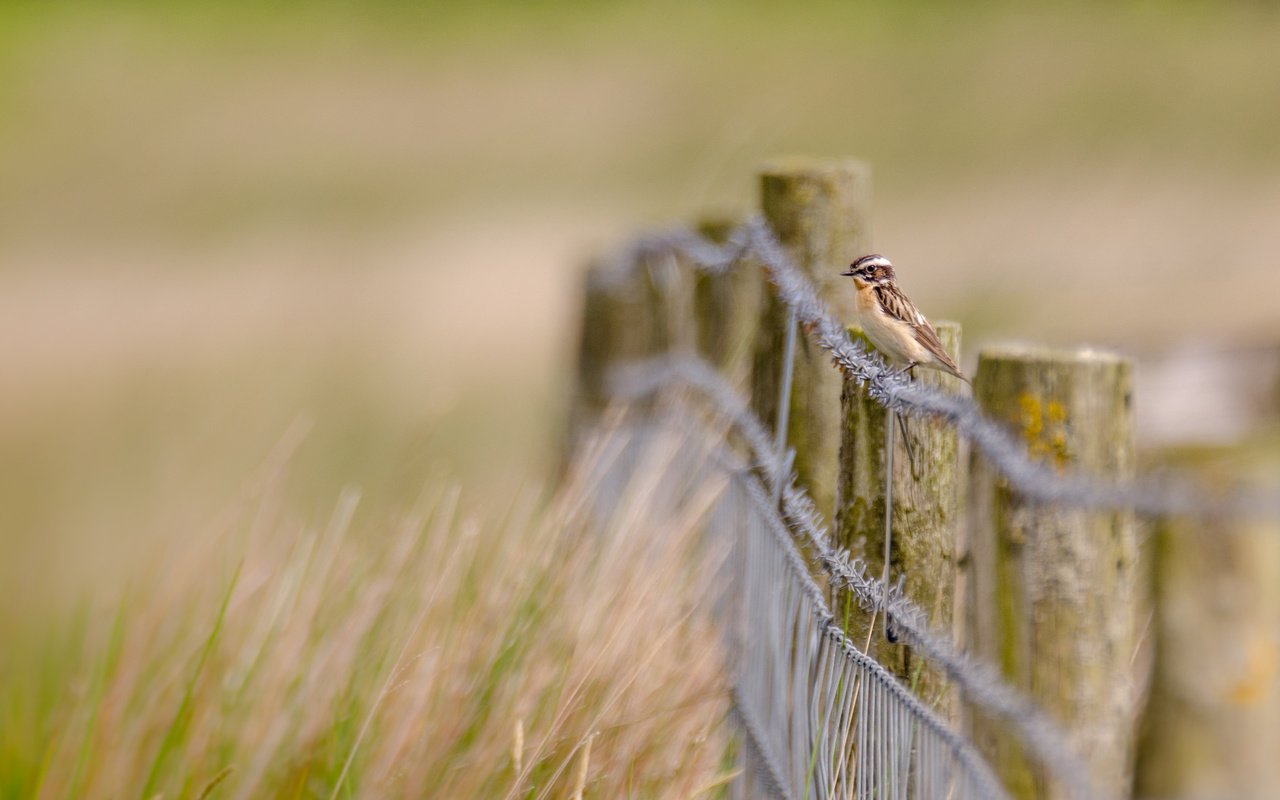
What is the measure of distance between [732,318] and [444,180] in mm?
10507

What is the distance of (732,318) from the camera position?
3.01m

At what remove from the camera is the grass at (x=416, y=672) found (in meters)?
2.30

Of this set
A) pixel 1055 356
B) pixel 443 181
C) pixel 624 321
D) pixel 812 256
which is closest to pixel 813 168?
pixel 812 256

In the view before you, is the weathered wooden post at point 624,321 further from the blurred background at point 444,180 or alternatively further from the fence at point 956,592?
the blurred background at point 444,180

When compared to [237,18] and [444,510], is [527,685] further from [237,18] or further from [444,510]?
[237,18]

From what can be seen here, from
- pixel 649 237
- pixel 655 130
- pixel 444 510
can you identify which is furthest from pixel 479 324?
pixel 444 510

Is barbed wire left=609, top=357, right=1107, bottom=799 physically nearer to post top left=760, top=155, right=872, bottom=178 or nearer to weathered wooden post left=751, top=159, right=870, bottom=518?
weathered wooden post left=751, top=159, right=870, bottom=518

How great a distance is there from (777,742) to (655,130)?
12.0 m

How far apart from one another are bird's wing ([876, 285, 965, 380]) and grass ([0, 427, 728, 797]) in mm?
703

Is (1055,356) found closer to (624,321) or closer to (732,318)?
(732,318)

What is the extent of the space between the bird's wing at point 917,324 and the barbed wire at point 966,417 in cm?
5

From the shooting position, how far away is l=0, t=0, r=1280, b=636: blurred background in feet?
29.8

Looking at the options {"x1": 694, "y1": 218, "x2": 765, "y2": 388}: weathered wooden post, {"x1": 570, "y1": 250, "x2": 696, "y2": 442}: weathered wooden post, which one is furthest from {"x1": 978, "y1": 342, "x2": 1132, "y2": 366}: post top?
{"x1": 570, "y1": 250, "x2": 696, "y2": 442}: weathered wooden post

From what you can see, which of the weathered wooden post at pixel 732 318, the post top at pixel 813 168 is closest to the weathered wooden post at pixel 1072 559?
the post top at pixel 813 168
